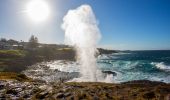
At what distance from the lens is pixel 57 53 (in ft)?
524

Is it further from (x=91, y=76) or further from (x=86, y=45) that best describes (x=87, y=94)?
(x=86, y=45)

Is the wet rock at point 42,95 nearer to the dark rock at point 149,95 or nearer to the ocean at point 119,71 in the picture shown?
the dark rock at point 149,95

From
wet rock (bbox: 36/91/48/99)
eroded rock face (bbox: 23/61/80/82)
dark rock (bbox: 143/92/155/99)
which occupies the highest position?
wet rock (bbox: 36/91/48/99)

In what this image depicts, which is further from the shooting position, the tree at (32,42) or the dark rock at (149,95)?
the tree at (32,42)

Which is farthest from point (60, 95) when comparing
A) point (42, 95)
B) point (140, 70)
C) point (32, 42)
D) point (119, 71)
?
point (32, 42)

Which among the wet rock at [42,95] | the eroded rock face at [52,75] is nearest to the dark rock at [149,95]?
the wet rock at [42,95]

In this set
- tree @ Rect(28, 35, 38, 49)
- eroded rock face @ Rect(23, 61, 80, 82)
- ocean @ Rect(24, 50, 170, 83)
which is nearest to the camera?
eroded rock face @ Rect(23, 61, 80, 82)

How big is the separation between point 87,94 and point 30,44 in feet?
543

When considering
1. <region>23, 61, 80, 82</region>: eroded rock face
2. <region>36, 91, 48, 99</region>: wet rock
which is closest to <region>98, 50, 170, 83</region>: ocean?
<region>23, 61, 80, 82</region>: eroded rock face

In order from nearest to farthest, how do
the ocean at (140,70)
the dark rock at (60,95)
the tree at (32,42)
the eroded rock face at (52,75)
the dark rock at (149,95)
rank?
the dark rock at (60,95), the dark rock at (149,95), the eroded rock face at (52,75), the ocean at (140,70), the tree at (32,42)

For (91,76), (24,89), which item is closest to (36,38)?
(91,76)

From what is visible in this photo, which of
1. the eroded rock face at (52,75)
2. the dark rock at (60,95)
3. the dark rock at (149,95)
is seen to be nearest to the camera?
the dark rock at (60,95)

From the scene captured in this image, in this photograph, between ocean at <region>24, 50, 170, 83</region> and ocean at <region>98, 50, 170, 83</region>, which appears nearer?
ocean at <region>98, 50, 170, 83</region>

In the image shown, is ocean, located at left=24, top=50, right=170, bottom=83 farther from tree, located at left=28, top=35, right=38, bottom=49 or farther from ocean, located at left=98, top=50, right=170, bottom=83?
tree, located at left=28, top=35, right=38, bottom=49
